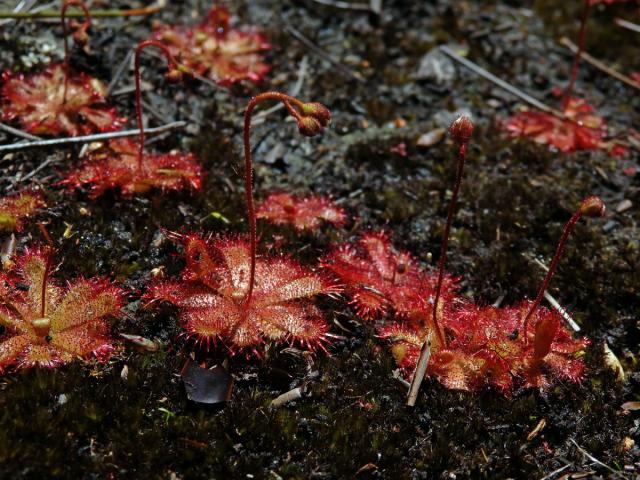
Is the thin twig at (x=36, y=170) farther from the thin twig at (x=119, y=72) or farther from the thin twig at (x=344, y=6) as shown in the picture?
the thin twig at (x=344, y=6)

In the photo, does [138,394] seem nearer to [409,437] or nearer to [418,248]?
[409,437]

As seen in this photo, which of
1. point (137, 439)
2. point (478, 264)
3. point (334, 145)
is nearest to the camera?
point (137, 439)

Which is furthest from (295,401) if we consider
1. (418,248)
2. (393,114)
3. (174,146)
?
(393,114)

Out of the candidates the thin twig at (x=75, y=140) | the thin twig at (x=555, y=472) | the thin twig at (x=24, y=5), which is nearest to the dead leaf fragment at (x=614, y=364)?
the thin twig at (x=555, y=472)

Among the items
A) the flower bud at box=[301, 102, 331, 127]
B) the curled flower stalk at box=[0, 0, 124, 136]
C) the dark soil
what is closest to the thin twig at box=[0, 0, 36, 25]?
the dark soil

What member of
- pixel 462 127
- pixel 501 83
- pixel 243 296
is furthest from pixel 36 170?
pixel 501 83
